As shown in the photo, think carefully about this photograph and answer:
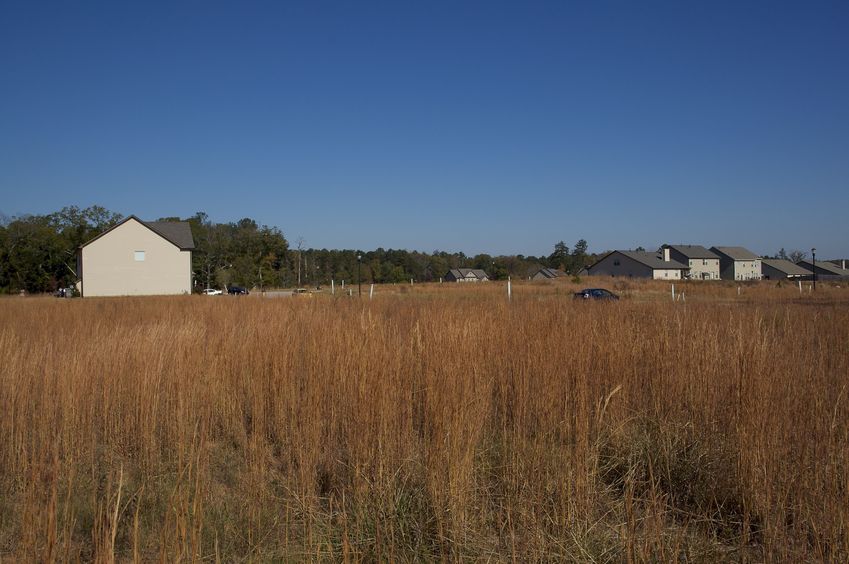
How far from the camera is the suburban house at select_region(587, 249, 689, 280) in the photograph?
2694 inches

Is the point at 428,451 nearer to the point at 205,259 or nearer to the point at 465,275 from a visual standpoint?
the point at 205,259

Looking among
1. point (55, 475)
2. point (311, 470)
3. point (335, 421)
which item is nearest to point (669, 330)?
point (335, 421)

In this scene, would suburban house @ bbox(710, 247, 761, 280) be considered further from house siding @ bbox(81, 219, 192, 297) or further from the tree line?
house siding @ bbox(81, 219, 192, 297)

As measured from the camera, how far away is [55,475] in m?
2.54

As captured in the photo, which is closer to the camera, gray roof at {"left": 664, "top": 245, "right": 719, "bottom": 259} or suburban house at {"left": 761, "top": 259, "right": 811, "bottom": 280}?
gray roof at {"left": 664, "top": 245, "right": 719, "bottom": 259}

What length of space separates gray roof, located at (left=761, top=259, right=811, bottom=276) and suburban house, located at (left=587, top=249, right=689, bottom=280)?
18810mm

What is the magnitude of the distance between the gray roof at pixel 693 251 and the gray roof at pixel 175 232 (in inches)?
2455

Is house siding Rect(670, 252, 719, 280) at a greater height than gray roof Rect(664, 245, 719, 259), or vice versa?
gray roof Rect(664, 245, 719, 259)

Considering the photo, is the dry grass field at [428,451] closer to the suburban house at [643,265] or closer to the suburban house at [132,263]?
the suburban house at [132,263]

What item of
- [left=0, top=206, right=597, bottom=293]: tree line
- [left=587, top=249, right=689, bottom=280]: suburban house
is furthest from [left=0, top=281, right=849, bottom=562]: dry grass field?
[left=587, top=249, right=689, bottom=280]: suburban house

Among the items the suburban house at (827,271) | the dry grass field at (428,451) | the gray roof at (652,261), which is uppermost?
the gray roof at (652,261)

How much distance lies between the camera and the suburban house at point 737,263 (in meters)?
76.2

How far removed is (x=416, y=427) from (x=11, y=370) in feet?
11.8

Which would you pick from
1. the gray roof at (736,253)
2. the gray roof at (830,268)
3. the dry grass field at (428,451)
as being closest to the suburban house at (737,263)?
the gray roof at (736,253)
